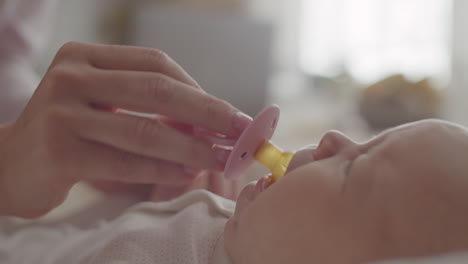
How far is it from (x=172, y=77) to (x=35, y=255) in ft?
1.35

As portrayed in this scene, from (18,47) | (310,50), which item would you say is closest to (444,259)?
(18,47)

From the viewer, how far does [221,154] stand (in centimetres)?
66

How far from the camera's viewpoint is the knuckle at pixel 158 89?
0.61 m

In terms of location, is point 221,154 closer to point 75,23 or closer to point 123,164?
point 123,164

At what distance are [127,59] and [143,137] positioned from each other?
110 mm

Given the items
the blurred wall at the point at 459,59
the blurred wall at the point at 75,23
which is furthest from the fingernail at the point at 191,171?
the blurred wall at the point at 459,59

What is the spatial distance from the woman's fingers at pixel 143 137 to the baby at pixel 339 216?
0.10 meters

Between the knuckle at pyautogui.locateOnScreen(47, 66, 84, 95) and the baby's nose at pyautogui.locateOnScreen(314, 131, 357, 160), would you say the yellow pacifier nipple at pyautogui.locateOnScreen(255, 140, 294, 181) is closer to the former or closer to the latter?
the baby's nose at pyautogui.locateOnScreen(314, 131, 357, 160)

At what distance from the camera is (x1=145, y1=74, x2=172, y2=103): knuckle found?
0.61 m

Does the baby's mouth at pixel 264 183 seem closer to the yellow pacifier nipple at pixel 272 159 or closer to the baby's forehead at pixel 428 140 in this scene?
the yellow pacifier nipple at pixel 272 159

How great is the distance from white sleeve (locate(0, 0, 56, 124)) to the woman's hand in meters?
0.39

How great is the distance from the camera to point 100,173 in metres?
0.67

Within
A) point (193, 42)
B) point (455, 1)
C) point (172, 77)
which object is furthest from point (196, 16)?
point (172, 77)

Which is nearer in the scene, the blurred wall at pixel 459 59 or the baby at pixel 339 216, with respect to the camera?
the baby at pixel 339 216
